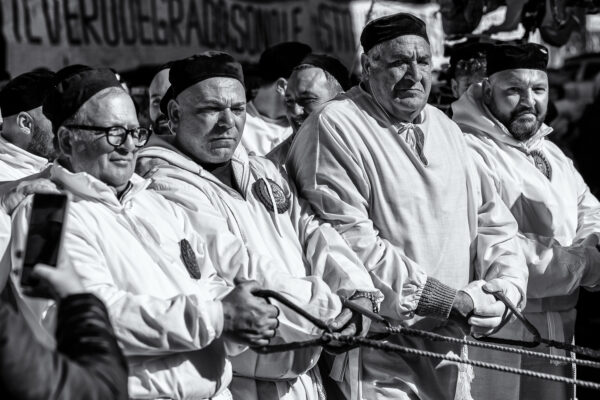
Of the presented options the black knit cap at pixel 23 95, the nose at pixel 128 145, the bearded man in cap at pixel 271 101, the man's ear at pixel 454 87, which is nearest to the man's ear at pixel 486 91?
the man's ear at pixel 454 87

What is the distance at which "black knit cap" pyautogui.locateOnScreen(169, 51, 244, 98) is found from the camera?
14.2 ft

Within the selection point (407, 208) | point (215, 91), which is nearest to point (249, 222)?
point (215, 91)

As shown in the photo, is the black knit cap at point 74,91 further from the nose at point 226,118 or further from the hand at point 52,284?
the hand at point 52,284

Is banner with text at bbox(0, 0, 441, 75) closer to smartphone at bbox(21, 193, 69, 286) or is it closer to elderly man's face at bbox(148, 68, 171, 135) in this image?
elderly man's face at bbox(148, 68, 171, 135)

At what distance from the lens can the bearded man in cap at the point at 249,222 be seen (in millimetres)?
3951

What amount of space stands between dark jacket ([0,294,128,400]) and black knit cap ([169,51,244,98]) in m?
1.72

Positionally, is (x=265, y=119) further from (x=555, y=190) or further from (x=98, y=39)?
(x=555, y=190)

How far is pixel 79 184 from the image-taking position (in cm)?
356

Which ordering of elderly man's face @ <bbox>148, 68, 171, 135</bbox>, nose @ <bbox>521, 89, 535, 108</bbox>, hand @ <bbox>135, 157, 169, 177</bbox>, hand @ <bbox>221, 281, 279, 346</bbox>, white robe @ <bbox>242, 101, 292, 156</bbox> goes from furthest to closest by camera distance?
white robe @ <bbox>242, 101, 292, 156</bbox>, elderly man's face @ <bbox>148, 68, 171, 135</bbox>, nose @ <bbox>521, 89, 535, 108</bbox>, hand @ <bbox>135, 157, 169, 177</bbox>, hand @ <bbox>221, 281, 279, 346</bbox>

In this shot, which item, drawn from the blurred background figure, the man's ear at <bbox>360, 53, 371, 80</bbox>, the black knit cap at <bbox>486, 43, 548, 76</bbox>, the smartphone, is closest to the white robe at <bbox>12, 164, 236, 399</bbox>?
the smartphone

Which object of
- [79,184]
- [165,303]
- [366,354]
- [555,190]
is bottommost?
[366,354]

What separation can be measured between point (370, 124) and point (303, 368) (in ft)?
3.91

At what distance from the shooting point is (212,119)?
14.1 feet

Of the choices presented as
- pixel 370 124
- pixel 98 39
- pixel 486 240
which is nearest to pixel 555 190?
pixel 486 240
